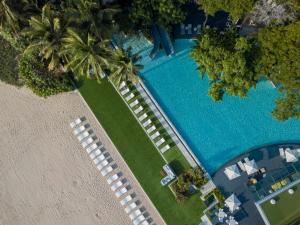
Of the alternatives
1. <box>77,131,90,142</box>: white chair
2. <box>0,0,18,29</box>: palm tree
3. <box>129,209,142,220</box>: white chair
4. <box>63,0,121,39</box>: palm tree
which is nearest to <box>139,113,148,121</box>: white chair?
<box>77,131,90,142</box>: white chair

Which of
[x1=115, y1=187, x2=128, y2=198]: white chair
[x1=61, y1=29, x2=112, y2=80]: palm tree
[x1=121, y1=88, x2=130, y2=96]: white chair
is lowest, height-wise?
[x1=115, y1=187, x2=128, y2=198]: white chair

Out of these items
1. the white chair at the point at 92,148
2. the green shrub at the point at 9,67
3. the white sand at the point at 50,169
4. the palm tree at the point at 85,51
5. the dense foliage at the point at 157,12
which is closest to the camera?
the palm tree at the point at 85,51

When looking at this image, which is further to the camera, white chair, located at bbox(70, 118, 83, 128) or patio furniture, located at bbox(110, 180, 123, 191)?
white chair, located at bbox(70, 118, 83, 128)

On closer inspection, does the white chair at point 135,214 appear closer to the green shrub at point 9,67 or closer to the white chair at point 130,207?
the white chair at point 130,207

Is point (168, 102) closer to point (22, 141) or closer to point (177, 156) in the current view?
point (177, 156)

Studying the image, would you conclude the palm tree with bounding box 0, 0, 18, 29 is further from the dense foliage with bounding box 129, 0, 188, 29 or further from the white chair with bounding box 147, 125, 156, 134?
the white chair with bounding box 147, 125, 156, 134

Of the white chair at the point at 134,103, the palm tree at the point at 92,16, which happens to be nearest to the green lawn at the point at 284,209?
the white chair at the point at 134,103

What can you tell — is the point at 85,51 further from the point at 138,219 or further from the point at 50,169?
the point at 138,219
